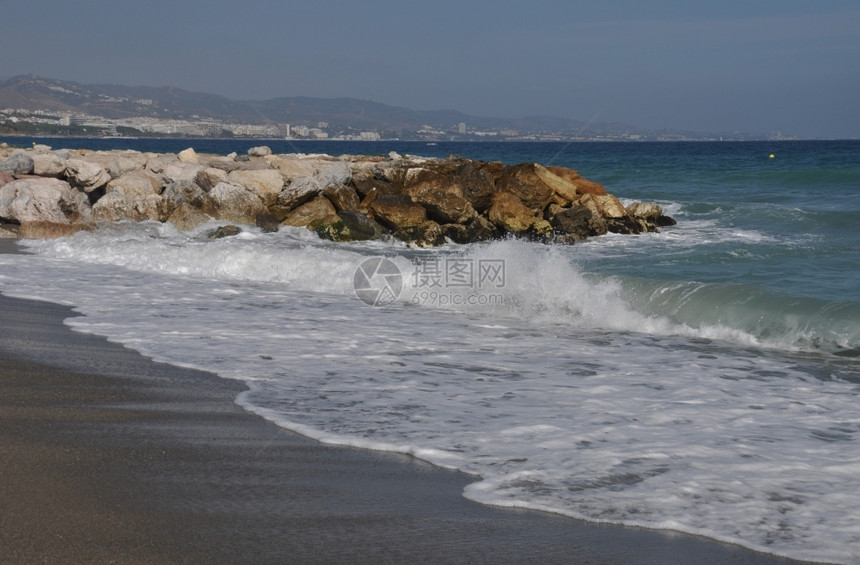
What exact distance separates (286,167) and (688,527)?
15.7 metres

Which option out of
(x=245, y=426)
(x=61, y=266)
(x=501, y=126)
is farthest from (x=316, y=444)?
(x=501, y=126)

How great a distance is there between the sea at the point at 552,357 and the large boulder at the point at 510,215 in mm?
1919

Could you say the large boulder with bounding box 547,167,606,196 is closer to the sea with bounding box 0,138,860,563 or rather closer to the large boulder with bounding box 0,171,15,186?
the sea with bounding box 0,138,860,563

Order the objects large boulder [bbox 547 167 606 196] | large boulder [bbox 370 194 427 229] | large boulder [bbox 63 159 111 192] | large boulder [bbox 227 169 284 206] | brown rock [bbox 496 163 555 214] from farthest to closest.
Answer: large boulder [bbox 547 167 606 196]
large boulder [bbox 227 169 284 206]
brown rock [bbox 496 163 555 214]
large boulder [bbox 63 159 111 192]
large boulder [bbox 370 194 427 229]

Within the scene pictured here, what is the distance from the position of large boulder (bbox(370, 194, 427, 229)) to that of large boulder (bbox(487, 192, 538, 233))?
136 cm

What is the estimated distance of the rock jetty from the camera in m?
14.8

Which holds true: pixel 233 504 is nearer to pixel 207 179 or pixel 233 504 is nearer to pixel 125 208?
pixel 125 208

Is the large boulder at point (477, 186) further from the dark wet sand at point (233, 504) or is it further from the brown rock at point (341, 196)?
the dark wet sand at point (233, 504)

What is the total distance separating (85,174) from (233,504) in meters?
14.7

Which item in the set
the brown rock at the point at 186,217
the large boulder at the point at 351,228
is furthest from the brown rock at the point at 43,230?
the large boulder at the point at 351,228

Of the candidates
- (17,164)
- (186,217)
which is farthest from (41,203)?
(17,164)

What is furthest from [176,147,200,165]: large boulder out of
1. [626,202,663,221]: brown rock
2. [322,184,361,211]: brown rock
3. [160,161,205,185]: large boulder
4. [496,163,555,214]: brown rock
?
[626,202,663,221]: brown rock

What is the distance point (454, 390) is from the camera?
5254mm

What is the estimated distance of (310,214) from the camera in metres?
15.7
